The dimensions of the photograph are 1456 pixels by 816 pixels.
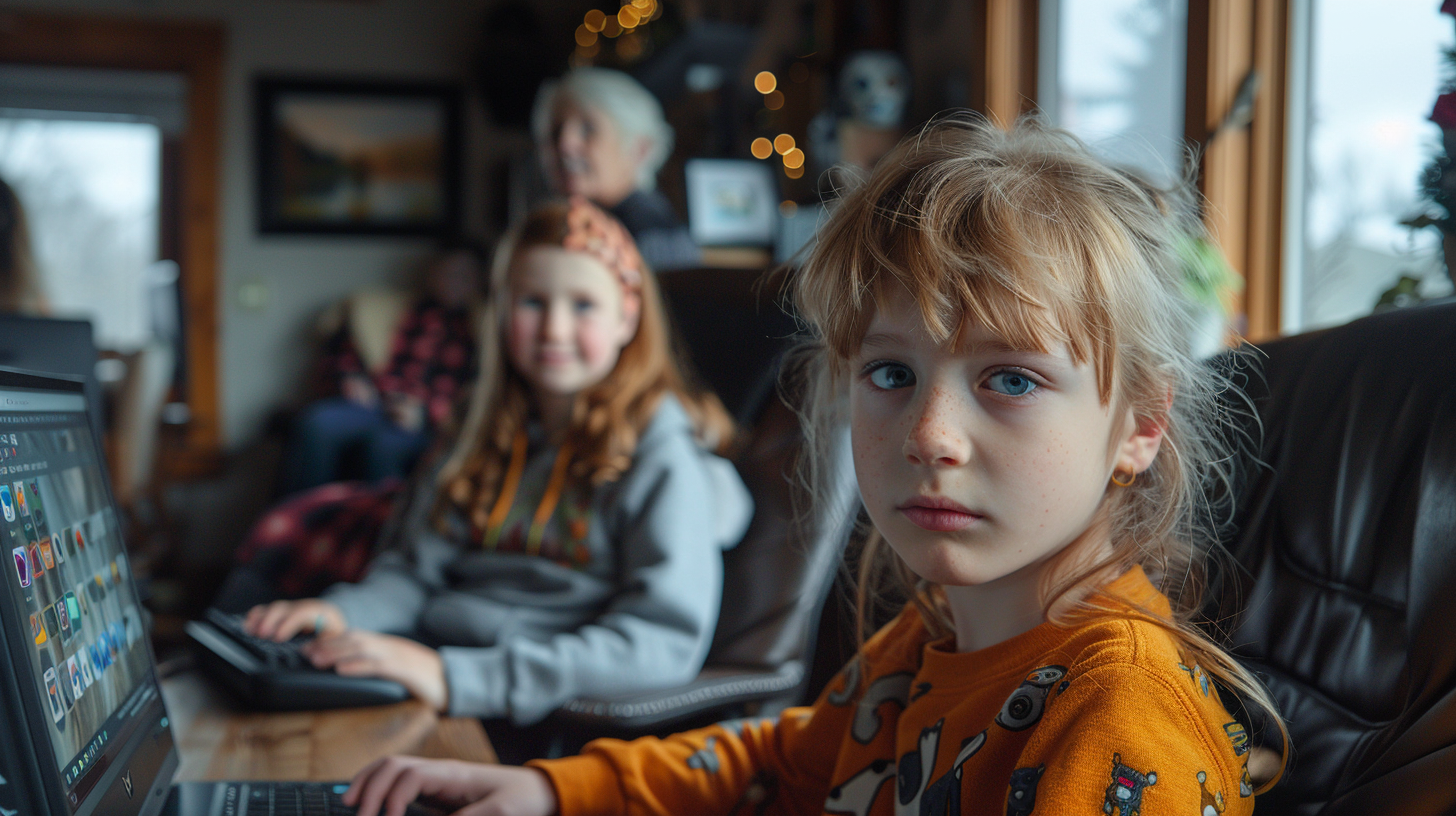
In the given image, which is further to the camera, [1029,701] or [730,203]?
[730,203]

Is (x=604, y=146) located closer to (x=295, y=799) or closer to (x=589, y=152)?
(x=589, y=152)

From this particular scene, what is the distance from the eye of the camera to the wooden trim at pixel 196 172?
4684mm

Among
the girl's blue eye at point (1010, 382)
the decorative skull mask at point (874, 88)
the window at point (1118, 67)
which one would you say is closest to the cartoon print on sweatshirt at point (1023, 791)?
the girl's blue eye at point (1010, 382)

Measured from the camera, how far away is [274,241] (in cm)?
479

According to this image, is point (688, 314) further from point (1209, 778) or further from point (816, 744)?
point (1209, 778)

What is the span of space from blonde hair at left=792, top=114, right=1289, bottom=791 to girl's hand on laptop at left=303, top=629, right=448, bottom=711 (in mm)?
552

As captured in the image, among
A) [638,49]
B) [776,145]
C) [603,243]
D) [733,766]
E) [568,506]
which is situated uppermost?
[638,49]

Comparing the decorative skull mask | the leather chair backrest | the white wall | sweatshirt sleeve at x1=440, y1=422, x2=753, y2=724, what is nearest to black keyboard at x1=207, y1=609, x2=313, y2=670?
sweatshirt sleeve at x1=440, y1=422, x2=753, y2=724

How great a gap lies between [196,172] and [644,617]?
4.32 m

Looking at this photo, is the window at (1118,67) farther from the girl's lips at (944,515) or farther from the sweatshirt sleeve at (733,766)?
the girl's lips at (944,515)

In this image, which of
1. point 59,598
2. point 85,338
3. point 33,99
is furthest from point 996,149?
point 33,99

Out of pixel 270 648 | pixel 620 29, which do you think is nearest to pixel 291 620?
pixel 270 648

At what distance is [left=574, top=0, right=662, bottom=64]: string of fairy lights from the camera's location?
12.3 feet

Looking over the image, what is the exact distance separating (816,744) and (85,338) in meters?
0.82
